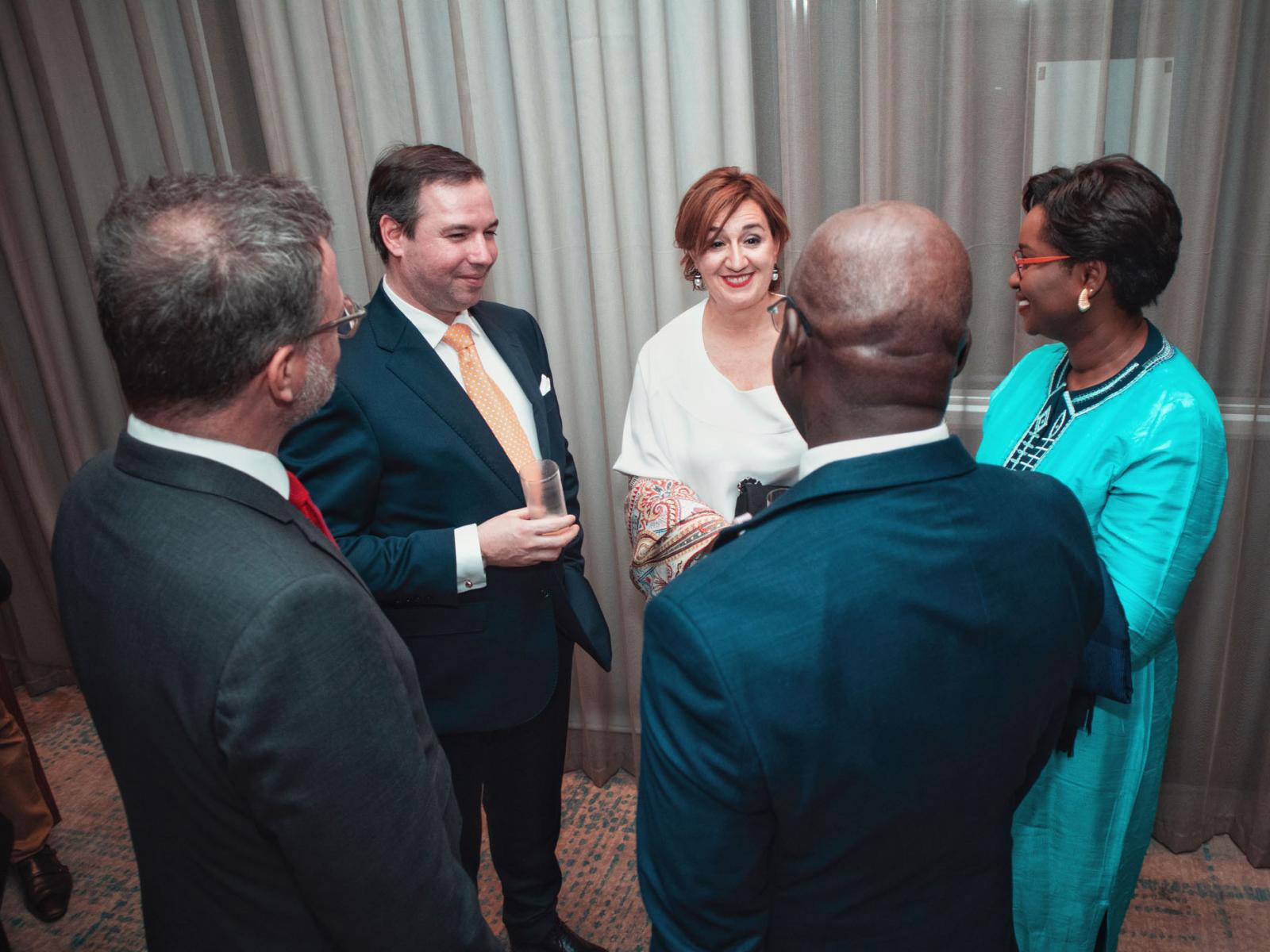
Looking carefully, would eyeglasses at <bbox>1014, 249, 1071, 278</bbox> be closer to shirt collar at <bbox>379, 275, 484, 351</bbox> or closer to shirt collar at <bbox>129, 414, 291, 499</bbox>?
shirt collar at <bbox>379, 275, 484, 351</bbox>

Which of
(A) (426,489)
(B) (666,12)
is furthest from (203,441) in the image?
(B) (666,12)

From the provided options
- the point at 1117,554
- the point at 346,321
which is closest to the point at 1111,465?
the point at 1117,554

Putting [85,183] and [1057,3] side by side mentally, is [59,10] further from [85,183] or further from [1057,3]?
[1057,3]

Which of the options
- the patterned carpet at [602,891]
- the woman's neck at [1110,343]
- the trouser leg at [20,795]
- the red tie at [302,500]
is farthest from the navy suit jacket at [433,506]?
the trouser leg at [20,795]

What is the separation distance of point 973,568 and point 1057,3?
5.52 ft

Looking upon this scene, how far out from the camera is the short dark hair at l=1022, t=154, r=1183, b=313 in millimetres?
1530

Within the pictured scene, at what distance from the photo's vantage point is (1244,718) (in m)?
2.38

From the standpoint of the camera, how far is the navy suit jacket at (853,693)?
2.81 feet

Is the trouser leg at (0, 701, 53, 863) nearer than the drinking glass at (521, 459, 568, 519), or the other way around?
the drinking glass at (521, 459, 568, 519)

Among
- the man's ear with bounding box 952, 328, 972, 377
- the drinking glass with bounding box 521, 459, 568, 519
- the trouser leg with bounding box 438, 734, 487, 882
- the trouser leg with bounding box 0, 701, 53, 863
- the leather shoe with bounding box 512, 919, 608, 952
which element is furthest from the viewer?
the trouser leg with bounding box 0, 701, 53, 863

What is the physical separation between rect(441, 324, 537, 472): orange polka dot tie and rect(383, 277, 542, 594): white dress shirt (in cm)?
2

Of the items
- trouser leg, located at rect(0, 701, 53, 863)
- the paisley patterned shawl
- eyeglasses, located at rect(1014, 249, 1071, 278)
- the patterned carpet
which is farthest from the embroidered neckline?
trouser leg, located at rect(0, 701, 53, 863)

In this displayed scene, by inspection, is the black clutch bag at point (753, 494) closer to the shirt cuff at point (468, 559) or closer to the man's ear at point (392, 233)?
the shirt cuff at point (468, 559)

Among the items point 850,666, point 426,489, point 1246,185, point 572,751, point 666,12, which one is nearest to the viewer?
point 850,666
